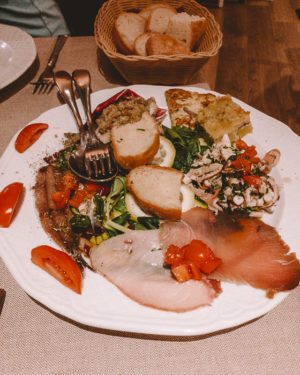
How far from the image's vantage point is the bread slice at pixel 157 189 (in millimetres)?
2021

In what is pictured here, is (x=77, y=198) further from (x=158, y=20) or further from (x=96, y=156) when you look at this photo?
(x=158, y=20)

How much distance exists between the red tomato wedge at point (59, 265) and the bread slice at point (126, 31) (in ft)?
7.68

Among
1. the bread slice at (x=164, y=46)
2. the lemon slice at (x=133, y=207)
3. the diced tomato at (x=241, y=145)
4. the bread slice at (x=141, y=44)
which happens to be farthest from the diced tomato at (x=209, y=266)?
the bread slice at (x=141, y=44)

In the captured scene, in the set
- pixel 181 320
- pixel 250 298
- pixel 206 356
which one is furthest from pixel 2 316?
pixel 250 298

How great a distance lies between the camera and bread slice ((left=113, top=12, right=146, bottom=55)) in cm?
292

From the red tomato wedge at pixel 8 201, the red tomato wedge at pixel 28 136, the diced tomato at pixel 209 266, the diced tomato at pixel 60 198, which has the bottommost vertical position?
the diced tomato at pixel 209 266

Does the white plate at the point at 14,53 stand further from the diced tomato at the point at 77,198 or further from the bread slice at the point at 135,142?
the diced tomato at the point at 77,198

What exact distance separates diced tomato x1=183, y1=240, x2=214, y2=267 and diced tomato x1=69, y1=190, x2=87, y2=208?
3.07ft

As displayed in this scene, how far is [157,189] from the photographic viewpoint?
210 centimetres

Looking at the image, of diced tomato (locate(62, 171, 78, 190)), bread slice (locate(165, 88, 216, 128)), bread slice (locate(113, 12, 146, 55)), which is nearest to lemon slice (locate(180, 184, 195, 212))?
bread slice (locate(165, 88, 216, 128))

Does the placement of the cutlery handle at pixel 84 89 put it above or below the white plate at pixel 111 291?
above

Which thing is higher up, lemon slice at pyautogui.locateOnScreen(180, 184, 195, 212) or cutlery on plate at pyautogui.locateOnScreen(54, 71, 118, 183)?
cutlery on plate at pyautogui.locateOnScreen(54, 71, 118, 183)

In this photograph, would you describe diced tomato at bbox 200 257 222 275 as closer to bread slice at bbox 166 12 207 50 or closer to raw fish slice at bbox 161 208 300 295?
raw fish slice at bbox 161 208 300 295

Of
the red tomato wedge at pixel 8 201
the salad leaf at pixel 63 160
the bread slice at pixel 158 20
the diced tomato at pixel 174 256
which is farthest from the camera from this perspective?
the bread slice at pixel 158 20
